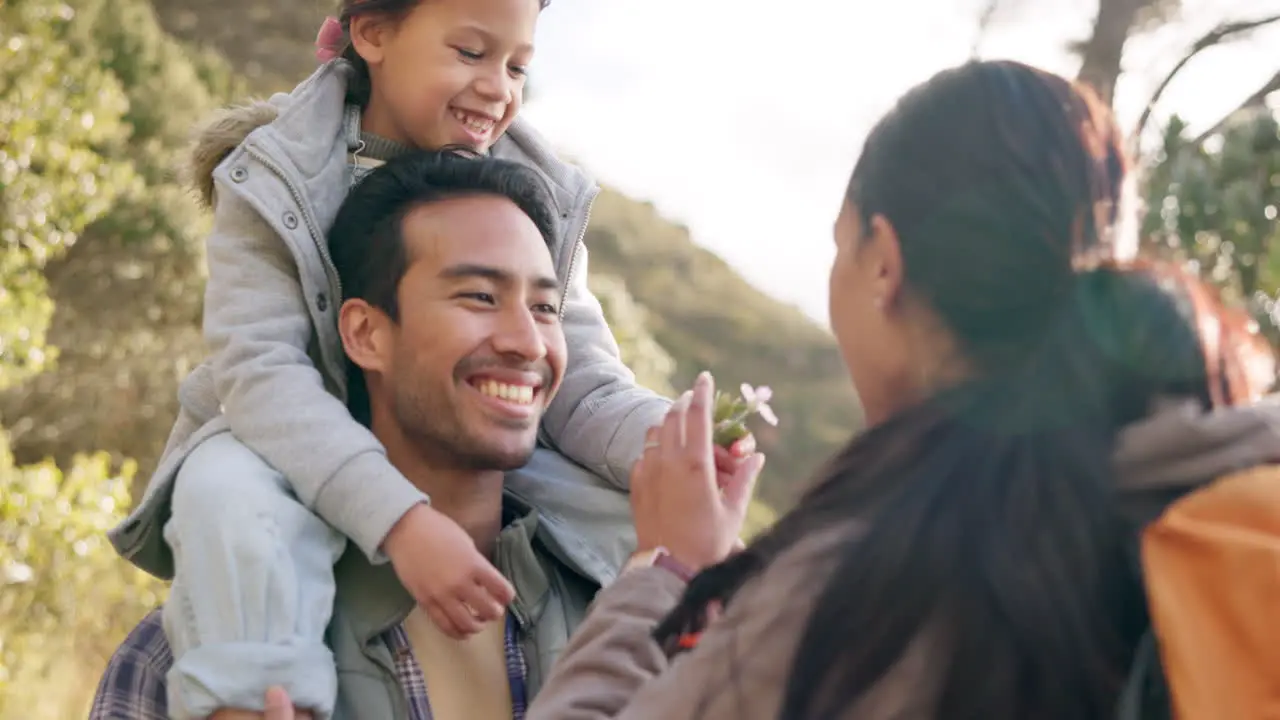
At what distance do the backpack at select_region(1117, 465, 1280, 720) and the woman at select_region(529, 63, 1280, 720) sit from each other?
2.2 inches

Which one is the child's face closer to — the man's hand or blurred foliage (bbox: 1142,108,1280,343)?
the man's hand

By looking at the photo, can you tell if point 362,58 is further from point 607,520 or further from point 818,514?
point 818,514

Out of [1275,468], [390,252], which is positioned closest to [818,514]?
[1275,468]

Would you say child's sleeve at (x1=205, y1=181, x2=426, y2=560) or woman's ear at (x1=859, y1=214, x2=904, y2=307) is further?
child's sleeve at (x1=205, y1=181, x2=426, y2=560)

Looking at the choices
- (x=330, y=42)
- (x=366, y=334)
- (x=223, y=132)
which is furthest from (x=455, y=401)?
(x=330, y=42)

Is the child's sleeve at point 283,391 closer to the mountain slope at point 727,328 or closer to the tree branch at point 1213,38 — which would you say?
the tree branch at point 1213,38

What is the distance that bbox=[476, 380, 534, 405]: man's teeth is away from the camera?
249 centimetres

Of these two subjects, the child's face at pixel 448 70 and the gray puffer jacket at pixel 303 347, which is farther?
the child's face at pixel 448 70

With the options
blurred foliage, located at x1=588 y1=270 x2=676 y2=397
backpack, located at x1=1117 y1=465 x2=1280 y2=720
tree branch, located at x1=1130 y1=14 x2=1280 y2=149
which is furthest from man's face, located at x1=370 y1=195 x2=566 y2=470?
tree branch, located at x1=1130 y1=14 x2=1280 y2=149

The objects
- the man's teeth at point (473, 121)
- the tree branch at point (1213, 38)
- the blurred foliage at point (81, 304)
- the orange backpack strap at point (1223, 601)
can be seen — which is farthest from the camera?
the tree branch at point (1213, 38)

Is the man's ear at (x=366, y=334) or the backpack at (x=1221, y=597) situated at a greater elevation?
the backpack at (x=1221, y=597)

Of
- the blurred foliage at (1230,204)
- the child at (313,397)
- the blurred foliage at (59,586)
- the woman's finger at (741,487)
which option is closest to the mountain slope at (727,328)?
the blurred foliage at (59,586)

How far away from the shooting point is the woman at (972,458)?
4.54ft

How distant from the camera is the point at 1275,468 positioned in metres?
1.33
